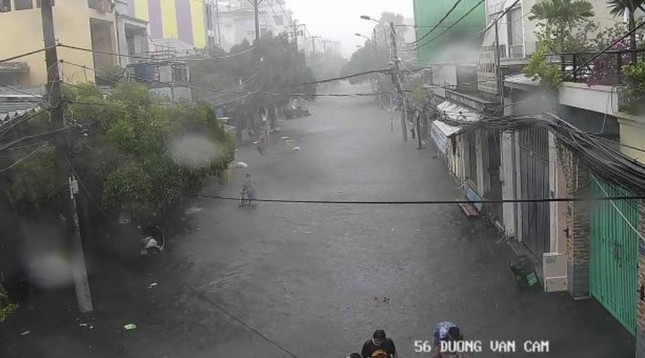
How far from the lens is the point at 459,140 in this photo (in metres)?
23.0

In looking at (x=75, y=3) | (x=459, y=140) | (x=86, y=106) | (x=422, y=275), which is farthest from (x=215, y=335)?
(x=75, y=3)

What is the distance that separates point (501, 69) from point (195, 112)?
6.97 metres

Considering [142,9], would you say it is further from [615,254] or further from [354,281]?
[615,254]

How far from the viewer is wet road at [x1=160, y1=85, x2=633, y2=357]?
33.1 ft

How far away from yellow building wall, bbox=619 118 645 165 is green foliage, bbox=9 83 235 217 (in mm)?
8607

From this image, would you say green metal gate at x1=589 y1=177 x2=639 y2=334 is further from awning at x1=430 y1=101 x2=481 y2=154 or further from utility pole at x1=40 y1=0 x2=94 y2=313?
utility pole at x1=40 y1=0 x2=94 y2=313

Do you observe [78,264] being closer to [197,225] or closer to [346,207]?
[197,225]

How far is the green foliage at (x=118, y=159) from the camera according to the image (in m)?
12.7

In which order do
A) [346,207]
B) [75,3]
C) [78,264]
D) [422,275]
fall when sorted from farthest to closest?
[75,3] < [346,207] < [422,275] < [78,264]

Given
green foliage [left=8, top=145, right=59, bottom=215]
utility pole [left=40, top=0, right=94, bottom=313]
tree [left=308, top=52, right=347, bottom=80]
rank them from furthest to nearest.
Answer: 1. tree [left=308, top=52, right=347, bottom=80]
2. green foliage [left=8, top=145, right=59, bottom=215]
3. utility pole [left=40, top=0, right=94, bottom=313]

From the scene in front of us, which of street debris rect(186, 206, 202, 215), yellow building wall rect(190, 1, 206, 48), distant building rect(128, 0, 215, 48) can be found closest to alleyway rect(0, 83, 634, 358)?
street debris rect(186, 206, 202, 215)

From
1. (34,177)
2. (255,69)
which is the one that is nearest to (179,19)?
(255,69)

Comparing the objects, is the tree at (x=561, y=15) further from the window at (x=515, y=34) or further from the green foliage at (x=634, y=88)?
the window at (x=515, y=34)

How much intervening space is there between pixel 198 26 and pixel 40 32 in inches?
1195
